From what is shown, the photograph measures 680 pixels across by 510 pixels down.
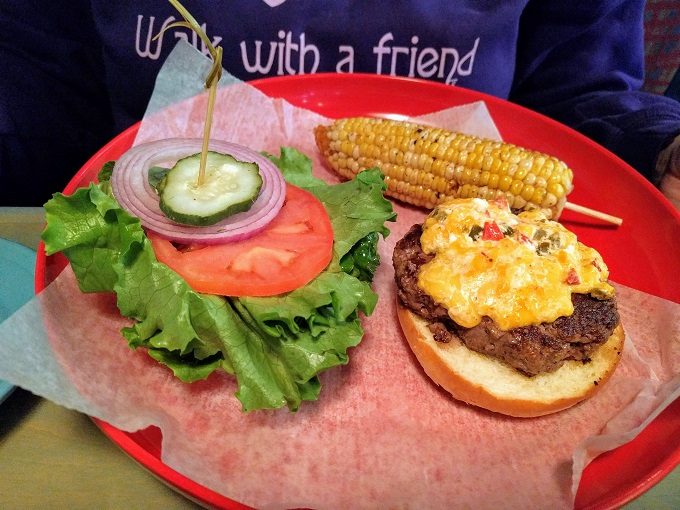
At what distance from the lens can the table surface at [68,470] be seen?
4.06ft

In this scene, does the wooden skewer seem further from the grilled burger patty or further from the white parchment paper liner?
the grilled burger patty

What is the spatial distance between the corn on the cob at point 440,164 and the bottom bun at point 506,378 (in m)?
0.60

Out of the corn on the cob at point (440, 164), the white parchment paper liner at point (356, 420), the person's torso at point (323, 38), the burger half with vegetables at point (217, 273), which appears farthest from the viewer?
the person's torso at point (323, 38)

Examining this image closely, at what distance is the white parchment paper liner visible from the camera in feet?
3.93

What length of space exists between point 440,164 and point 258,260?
2.83 feet

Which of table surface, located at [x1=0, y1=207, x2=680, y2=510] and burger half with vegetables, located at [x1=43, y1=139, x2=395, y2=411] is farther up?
burger half with vegetables, located at [x1=43, y1=139, x2=395, y2=411]

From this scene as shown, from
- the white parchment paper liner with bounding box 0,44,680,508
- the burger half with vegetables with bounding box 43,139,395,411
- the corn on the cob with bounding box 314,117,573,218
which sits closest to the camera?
the white parchment paper liner with bounding box 0,44,680,508

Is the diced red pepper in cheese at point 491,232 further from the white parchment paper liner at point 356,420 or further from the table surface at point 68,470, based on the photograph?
the table surface at point 68,470

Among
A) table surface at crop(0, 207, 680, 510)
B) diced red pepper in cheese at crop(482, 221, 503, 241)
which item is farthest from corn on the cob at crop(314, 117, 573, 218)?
table surface at crop(0, 207, 680, 510)

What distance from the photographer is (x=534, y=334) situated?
138cm

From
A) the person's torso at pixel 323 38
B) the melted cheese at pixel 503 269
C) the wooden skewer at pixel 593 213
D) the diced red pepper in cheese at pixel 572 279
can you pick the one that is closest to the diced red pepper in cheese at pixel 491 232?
the melted cheese at pixel 503 269

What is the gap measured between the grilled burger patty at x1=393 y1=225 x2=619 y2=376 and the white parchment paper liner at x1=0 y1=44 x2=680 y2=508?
0.17 m

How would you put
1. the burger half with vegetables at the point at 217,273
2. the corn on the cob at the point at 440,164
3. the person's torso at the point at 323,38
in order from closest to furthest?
the burger half with vegetables at the point at 217,273
the corn on the cob at the point at 440,164
the person's torso at the point at 323,38

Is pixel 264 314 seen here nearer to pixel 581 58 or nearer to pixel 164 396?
pixel 164 396
